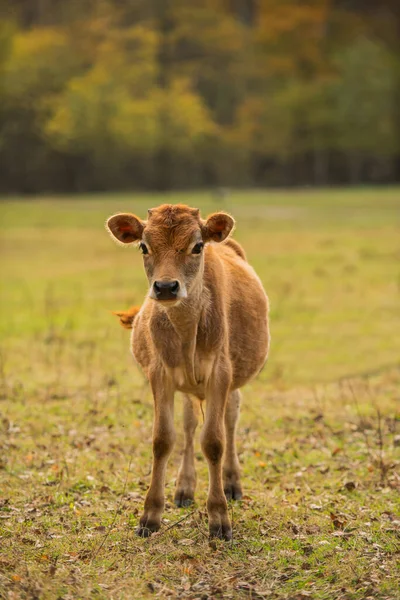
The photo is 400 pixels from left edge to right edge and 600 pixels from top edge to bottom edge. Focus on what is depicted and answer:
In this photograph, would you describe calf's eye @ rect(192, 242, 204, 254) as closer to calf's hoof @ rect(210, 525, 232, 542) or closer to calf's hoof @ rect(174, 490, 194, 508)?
calf's hoof @ rect(210, 525, 232, 542)

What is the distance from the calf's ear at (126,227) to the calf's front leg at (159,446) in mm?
1042

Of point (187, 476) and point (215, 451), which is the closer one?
point (215, 451)

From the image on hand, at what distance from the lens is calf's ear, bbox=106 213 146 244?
771 cm

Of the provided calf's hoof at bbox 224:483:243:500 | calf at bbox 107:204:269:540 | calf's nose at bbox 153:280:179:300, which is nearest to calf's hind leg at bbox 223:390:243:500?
calf's hoof at bbox 224:483:243:500

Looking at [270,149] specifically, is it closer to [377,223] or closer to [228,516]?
[377,223]

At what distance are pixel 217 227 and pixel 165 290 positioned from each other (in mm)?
863

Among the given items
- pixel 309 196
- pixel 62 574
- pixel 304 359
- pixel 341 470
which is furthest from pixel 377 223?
pixel 62 574

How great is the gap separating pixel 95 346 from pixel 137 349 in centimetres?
739

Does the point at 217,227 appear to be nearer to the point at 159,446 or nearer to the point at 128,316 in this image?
the point at 159,446

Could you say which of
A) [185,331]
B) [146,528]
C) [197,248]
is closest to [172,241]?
[197,248]

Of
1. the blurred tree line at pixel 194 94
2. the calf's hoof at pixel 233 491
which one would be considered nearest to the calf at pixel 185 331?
the calf's hoof at pixel 233 491

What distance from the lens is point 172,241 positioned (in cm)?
743

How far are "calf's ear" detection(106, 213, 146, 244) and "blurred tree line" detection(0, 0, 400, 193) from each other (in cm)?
4582

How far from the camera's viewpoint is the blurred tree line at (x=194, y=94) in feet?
189
